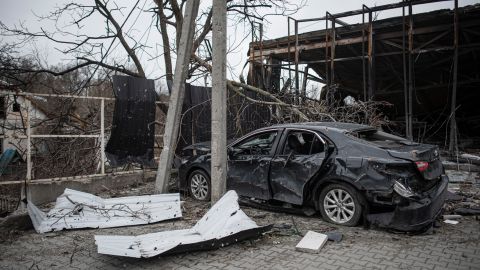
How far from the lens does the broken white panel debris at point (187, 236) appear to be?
13.9 feet

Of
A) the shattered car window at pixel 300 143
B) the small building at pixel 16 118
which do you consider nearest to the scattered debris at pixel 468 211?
the shattered car window at pixel 300 143

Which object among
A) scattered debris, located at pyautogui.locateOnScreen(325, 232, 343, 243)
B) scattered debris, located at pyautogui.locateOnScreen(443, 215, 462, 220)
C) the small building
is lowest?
scattered debris, located at pyautogui.locateOnScreen(325, 232, 343, 243)

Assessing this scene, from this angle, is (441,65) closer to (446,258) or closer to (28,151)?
(446,258)

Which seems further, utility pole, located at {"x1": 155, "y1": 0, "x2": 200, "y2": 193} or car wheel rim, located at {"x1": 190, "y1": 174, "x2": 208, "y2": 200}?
car wheel rim, located at {"x1": 190, "y1": 174, "x2": 208, "y2": 200}

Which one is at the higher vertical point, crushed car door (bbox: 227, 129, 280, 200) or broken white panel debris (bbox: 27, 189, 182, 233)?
crushed car door (bbox: 227, 129, 280, 200)

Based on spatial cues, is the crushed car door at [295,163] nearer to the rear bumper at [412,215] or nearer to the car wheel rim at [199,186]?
the rear bumper at [412,215]

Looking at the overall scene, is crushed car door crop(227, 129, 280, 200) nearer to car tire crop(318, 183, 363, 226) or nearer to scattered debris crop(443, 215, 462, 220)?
car tire crop(318, 183, 363, 226)

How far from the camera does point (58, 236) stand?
5.55 metres

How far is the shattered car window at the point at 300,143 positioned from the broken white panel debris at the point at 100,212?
2173 millimetres

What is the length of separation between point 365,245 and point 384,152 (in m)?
1.32

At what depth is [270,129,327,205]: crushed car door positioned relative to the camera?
5.99 m

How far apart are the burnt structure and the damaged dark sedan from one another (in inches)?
207

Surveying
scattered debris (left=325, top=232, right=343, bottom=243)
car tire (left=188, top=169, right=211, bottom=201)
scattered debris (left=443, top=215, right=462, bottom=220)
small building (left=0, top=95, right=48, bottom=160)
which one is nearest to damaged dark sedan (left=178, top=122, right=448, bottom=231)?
car tire (left=188, top=169, right=211, bottom=201)

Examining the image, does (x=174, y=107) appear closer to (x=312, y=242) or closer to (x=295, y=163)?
(x=295, y=163)
